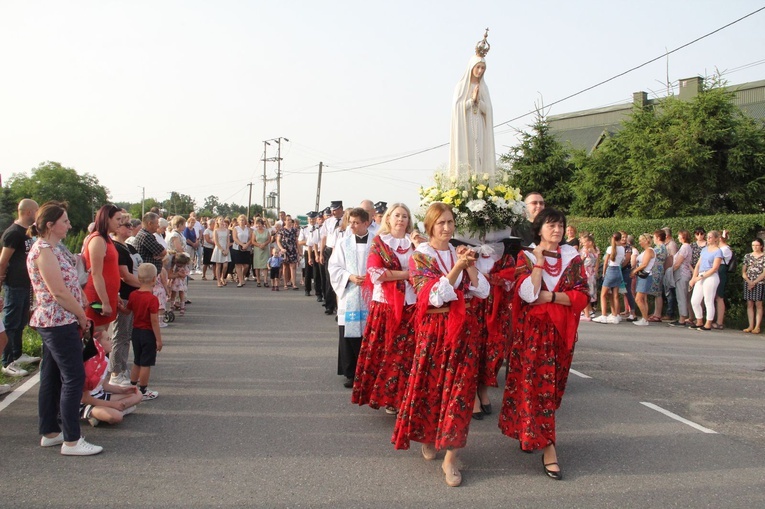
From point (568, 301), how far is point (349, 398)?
2729mm

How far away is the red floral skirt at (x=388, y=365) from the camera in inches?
223

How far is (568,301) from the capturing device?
4719 millimetres

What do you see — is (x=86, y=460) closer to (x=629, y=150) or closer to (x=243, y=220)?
(x=243, y=220)

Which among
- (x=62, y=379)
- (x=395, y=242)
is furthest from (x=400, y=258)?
(x=62, y=379)

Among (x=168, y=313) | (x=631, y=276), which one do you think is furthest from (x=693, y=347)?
(x=168, y=313)

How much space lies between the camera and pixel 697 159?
779 inches

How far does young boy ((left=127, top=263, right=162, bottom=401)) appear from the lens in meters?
6.39

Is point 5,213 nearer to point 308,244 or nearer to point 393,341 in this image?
point 308,244

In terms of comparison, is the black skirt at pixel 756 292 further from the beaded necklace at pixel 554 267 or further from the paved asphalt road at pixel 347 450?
the beaded necklace at pixel 554 267

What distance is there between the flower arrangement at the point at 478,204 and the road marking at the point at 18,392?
14.2 feet

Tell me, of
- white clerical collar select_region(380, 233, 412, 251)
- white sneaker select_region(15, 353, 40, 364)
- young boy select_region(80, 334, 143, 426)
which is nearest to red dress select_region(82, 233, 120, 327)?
young boy select_region(80, 334, 143, 426)

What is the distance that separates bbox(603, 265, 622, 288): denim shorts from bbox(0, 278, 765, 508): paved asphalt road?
4.76m

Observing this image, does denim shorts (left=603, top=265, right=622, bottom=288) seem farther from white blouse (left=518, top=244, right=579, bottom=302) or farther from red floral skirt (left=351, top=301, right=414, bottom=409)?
white blouse (left=518, top=244, right=579, bottom=302)

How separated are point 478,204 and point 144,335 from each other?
3.47m
